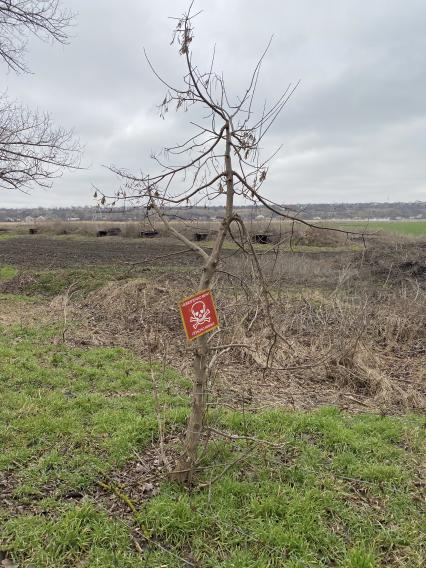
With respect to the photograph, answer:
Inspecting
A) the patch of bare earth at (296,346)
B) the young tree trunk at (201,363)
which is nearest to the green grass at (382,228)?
the patch of bare earth at (296,346)

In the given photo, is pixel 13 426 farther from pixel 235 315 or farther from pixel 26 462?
pixel 235 315

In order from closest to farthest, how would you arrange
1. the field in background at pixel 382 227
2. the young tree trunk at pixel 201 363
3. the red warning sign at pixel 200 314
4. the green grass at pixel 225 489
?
the green grass at pixel 225 489 → the red warning sign at pixel 200 314 → the young tree trunk at pixel 201 363 → the field in background at pixel 382 227

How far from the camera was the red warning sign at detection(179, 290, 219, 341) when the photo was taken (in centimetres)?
308

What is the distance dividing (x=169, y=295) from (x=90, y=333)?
2.92 m

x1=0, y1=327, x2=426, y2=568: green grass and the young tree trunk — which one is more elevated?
the young tree trunk


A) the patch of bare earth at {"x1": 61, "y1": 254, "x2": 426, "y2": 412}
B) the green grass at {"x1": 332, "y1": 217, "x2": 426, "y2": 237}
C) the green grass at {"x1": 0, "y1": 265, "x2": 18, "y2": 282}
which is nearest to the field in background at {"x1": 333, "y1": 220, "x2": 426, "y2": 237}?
the green grass at {"x1": 332, "y1": 217, "x2": 426, "y2": 237}

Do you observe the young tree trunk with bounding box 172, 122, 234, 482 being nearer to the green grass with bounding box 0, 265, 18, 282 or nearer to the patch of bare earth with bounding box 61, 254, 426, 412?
the patch of bare earth with bounding box 61, 254, 426, 412

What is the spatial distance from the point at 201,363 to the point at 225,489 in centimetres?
103

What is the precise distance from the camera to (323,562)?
9.19 ft

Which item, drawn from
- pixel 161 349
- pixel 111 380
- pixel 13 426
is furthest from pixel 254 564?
pixel 161 349

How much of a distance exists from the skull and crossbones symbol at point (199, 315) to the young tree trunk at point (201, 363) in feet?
0.68

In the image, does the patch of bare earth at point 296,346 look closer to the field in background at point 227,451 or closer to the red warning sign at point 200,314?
the field in background at point 227,451

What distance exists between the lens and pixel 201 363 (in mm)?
3309

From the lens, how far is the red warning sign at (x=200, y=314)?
10.1 ft
